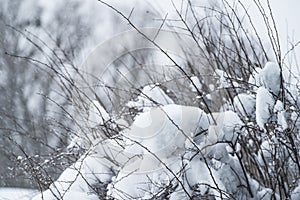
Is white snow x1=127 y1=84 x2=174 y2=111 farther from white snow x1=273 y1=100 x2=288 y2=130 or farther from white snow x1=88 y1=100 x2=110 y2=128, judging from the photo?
white snow x1=273 y1=100 x2=288 y2=130

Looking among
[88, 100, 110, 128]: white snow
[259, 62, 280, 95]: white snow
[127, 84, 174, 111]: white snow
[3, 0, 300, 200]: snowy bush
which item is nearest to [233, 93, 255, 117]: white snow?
[3, 0, 300, 200]: snowy bush

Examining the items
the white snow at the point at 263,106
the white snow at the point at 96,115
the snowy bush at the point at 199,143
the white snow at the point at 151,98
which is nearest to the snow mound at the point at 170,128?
the snowy bush at the point at 199,143

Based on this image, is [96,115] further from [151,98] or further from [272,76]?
[272,76]

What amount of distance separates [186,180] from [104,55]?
3.06 metres

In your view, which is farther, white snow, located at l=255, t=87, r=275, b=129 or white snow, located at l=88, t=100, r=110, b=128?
white snow, located at l=88, t=100, r=110, b=128

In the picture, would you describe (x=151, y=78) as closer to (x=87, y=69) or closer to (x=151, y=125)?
(x=87, y=69)

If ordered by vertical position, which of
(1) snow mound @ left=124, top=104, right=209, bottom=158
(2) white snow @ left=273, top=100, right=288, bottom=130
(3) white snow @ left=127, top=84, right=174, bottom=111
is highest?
(3) white snow @ left=127, top=84, right=174, bottom=111

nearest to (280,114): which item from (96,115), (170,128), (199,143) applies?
(199,143)

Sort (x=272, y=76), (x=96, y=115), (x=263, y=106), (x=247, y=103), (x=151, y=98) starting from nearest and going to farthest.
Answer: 1. (x=263, y=106)
2. (x=272, y=76)
3. (x=247, y=103)
4. (x=151, y=98)
5. (x=96, y=115)

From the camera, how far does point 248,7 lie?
355 centimetres

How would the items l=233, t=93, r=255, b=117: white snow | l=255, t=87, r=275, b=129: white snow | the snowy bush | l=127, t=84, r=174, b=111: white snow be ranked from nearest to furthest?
l=255, t=87, r=275, b=129: white snow
the snowy bush
l=233, t=93, r=255, b=117: white snow
l=127, t=84, r=174, b=111: white snow

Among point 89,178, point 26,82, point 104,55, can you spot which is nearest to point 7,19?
point 26,82

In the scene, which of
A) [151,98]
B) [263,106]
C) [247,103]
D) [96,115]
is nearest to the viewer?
[263,106]

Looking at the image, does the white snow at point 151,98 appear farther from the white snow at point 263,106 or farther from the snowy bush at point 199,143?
the white snow at point 263,106
